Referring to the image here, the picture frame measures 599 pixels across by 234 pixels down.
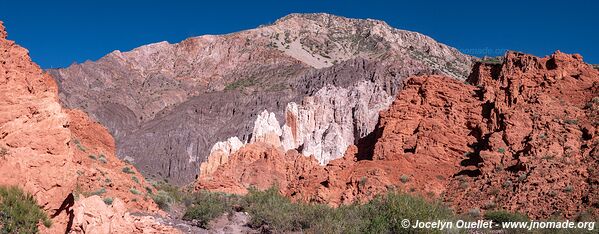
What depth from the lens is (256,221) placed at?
22.2 metres

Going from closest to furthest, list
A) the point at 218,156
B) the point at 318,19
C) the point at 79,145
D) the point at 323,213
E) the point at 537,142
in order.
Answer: the point at 323,213 → the point at 79,145 → the point at 537,142 → the point at 218,156 → the point at 318,19

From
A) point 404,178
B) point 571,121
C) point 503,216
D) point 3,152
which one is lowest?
point 503,216

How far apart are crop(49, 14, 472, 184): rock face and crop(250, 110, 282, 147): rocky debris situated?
8.99 ft

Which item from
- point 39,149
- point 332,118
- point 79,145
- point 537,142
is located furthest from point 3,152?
point 332,118

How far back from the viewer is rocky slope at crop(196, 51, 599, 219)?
23.6 m

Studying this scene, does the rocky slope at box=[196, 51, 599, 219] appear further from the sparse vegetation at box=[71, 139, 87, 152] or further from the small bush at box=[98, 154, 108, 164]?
the sparse vegetation at box=[71, 139, 87, 152]

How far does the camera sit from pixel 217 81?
115 m

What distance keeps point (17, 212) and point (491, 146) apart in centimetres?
2362

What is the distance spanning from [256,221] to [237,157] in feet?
112

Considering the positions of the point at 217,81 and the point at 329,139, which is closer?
the point at 329,139

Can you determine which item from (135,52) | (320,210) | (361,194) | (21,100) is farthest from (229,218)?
(135,52)

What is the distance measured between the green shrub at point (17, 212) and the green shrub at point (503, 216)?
53.5 ft

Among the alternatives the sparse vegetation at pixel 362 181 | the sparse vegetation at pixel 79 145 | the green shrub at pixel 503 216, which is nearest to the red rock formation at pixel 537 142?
the green shrub at pixel 503 216

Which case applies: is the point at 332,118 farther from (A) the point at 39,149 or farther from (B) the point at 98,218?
Result: (A) the point at 39,149
